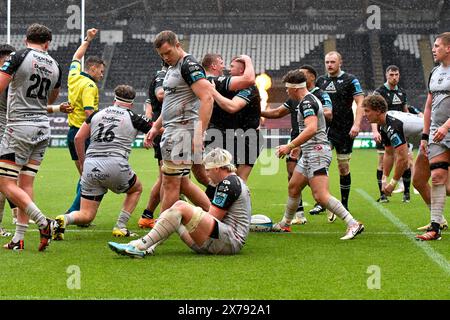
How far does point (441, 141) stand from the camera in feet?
28.4

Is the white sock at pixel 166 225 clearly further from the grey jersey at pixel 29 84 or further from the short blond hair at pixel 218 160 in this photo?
the grey jersey at pixel 29 84

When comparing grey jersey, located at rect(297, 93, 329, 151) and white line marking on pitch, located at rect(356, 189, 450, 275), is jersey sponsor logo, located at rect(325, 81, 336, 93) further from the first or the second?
grey jersey, located at rect(297, 93, 329, 151)

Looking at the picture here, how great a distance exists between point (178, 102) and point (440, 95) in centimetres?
280

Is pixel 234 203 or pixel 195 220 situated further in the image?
pixel 234 203

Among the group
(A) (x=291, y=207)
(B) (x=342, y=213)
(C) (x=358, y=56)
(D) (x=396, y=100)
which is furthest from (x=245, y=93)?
(C) (x=358, y=56)

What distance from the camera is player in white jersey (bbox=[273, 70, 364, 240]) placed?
8.75 meters

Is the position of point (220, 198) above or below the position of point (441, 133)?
below

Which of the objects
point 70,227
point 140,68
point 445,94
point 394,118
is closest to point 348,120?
point 394,118

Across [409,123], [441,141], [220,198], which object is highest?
[409,123]

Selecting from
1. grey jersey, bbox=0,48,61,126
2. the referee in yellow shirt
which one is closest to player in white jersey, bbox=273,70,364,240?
grey jersey, bbox=0,48,61,126

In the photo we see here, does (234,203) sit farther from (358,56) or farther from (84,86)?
(358,56)

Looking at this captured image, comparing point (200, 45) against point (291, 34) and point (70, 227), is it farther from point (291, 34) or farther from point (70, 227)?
point (70, 227)

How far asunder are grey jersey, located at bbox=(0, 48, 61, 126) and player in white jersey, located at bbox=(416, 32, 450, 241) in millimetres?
3884

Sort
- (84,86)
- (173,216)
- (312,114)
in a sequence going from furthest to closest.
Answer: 1. (84,86)
2. (312,114)
3. (173,216)
